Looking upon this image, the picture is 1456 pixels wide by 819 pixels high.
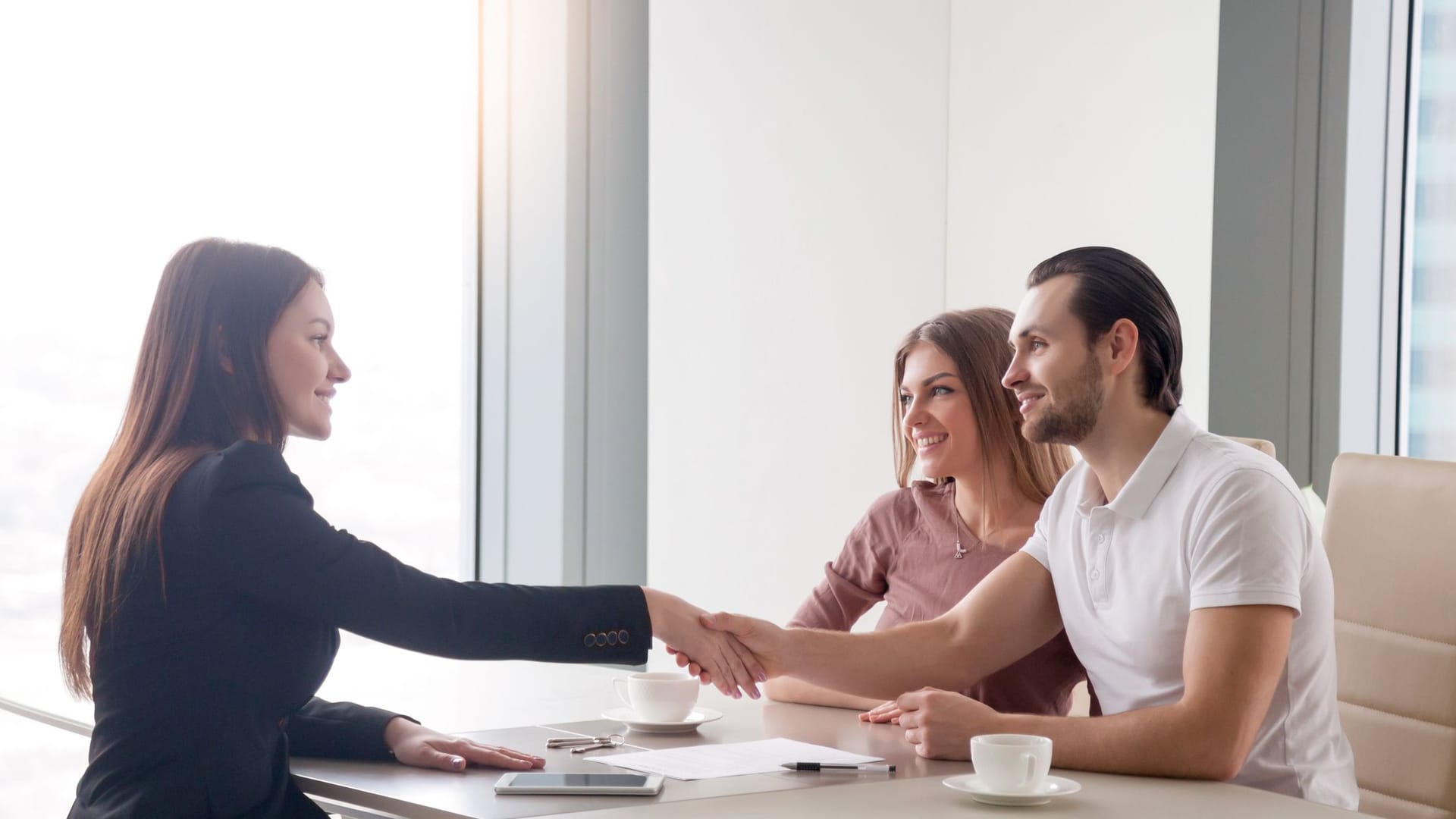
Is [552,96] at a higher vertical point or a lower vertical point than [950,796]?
higher

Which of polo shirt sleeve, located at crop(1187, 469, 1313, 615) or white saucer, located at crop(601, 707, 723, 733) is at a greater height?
polo shirt sleeve, located at crop(1187, 469, 1313, 615)

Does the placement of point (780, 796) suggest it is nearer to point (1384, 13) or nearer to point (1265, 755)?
point (1265, 755)

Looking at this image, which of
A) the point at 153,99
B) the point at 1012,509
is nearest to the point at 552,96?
the point at 153,99

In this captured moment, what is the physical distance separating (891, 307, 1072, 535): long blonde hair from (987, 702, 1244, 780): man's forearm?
79 cm

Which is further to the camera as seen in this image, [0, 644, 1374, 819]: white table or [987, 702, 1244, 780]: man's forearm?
[987, 702, 1244, 780]: man's forearm

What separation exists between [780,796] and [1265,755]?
26.1 inches

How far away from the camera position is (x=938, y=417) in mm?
2332

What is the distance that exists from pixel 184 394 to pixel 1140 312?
1234 millimetres

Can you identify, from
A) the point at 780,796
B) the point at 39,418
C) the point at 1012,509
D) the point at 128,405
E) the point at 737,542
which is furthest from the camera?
the point at 737,542

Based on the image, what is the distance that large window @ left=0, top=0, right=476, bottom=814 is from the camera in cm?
291

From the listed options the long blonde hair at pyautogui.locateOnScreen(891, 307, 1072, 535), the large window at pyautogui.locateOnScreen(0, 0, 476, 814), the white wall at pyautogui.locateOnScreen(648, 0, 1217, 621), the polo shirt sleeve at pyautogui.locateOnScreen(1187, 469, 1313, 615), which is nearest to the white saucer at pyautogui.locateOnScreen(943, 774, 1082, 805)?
the polo shirt sleeve at pyautogui.locateOnScreen(1187, 469, 1313, 615)

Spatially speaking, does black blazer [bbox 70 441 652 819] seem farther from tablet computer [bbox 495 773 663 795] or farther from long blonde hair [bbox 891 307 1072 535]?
long blonde hair [bbox 891 307 1072 535]

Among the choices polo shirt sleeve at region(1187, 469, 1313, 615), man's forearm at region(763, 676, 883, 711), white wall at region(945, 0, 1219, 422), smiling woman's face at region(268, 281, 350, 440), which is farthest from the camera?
white wall at region(945, 0, 1219, 422)

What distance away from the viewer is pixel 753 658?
78.2 inches
